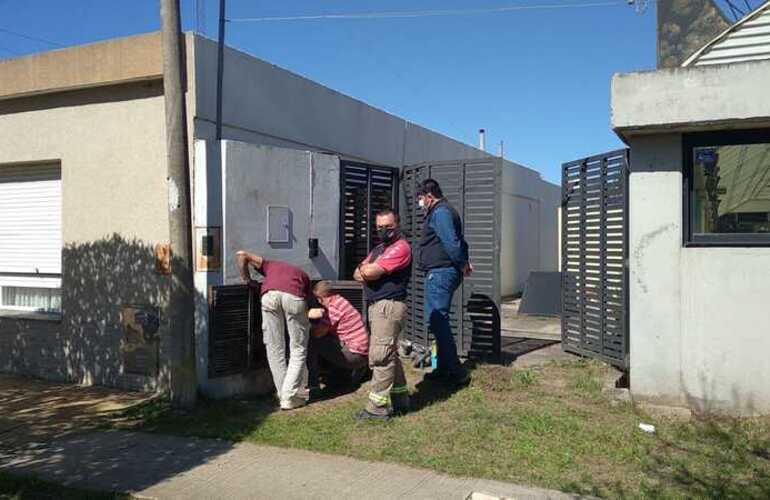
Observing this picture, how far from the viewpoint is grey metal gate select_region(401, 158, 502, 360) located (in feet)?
25.4

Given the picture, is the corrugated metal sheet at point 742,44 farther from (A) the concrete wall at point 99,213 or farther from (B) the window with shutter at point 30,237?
(B) the window with shutter at point 30,237

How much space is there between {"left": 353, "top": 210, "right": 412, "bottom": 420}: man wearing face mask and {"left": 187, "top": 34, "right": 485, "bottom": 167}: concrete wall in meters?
2.34

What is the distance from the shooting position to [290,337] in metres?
6.40

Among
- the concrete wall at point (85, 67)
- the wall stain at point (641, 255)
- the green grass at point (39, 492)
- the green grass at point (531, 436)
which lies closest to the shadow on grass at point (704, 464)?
the green grass at point (531, 436)

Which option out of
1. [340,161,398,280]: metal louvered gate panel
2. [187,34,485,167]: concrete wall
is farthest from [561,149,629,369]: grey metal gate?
[187,34,485,167]: concrete wall

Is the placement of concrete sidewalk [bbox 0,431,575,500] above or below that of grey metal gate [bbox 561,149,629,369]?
below

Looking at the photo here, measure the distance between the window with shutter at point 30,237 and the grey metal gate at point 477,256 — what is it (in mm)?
4484

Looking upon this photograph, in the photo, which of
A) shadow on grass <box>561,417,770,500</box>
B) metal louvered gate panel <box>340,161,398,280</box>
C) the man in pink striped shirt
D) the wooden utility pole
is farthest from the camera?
metal louvered gate panel <box>340,161,398,280</box>

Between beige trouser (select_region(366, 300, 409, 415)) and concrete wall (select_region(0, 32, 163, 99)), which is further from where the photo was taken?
concrete wall (select_region(0, 32, 163, 99))

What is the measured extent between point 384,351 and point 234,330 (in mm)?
1833

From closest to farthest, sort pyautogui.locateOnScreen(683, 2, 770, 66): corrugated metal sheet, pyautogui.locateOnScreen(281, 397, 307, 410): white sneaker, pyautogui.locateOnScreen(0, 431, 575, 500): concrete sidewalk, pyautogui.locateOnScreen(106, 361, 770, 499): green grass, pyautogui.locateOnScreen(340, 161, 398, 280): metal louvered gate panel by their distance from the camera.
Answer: pyautogui.locateOnScreen(0, 431, 575, 500): concrete sidewalk
pyautogui.locateOnScreen(106, 361, 770, 499): green grass
pyautogui.locateOnScreen(683, 2, 770, 66): corrugated metal sheet
pyautogui.locateOnScreen(281, 397, 307, 410): white sneaker
pyautogui.locateOnScreen(340, 161, 398, 280): metal louvered gate panel

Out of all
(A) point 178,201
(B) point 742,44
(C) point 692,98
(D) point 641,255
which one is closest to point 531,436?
(D) point 641,255

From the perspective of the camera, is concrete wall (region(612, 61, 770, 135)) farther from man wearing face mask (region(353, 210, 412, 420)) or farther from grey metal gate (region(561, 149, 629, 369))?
man wearing face mask (region(353, 210, 412, 420))

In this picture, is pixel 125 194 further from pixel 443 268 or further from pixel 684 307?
pixel 684 307
